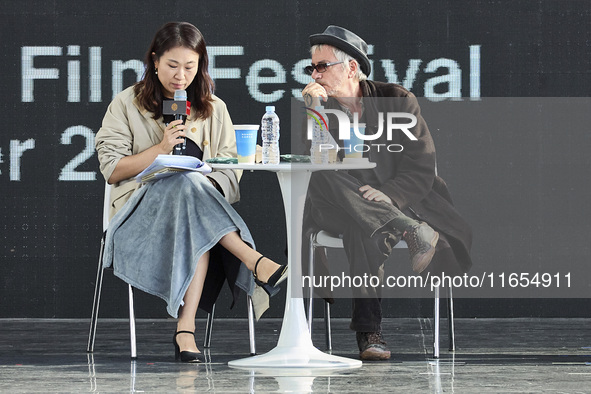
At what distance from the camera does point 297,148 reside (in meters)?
5.12

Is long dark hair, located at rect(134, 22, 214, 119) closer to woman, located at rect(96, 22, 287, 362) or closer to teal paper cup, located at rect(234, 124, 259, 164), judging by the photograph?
woman, located at rect(96, 22, 287, 362)

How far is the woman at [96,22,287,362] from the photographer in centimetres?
375

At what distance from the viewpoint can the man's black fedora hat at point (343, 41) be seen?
3.99 m

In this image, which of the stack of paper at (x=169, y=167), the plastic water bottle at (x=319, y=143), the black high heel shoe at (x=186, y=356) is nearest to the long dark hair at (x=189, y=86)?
the stack of paper at (x=169, y=167)

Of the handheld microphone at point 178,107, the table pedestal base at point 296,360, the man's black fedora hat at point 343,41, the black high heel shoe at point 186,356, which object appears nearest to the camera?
the table pedestal base at point 296,360

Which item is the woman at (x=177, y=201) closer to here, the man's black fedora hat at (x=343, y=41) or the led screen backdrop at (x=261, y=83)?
the man's black fedora hat at (x=343, y=41)

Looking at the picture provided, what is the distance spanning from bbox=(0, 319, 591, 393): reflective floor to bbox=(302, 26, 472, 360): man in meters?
0.40

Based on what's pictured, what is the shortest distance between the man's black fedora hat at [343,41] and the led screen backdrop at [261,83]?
1126 mm

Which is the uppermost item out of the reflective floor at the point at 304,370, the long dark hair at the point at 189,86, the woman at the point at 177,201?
the long dark hair at the point at 189,86

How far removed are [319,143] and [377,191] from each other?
0.40 metres

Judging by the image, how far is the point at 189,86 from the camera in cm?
415

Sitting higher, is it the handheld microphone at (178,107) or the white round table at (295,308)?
the handheld microphone at (178,107)

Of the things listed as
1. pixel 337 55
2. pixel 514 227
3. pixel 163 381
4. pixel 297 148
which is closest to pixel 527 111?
pixel 514 227

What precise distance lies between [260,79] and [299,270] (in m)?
1.79
